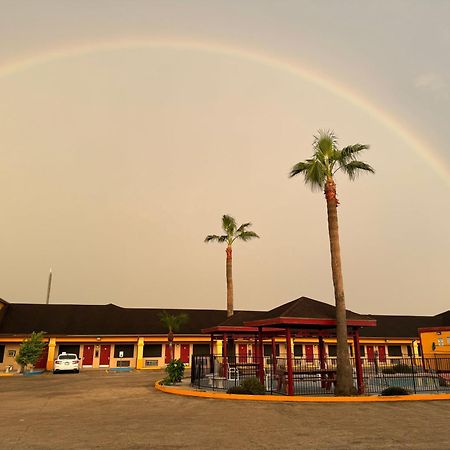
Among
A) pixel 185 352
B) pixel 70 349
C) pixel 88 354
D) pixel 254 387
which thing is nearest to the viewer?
pixel 254 387

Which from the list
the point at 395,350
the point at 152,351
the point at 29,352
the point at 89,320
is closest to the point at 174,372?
the point at 29,352

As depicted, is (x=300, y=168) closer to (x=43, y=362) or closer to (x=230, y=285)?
(x=230, y=285)

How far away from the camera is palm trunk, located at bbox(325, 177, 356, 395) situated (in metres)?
17.6

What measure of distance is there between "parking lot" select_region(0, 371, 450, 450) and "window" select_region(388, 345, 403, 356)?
36.6 meters

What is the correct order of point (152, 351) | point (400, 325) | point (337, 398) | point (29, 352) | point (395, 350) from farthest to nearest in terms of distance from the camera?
point (400, 325) → point (395, 350) → point (152, 351) → point (29, 352) → point (337, 398)

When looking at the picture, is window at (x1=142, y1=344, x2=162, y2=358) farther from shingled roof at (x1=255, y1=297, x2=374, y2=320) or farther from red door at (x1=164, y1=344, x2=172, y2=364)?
shingled roof at (x1=255, y1=297, x2=374, y2=320)

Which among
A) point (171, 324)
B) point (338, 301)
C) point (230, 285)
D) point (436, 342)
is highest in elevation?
point (230, 285)

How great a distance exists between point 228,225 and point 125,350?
17716 mm

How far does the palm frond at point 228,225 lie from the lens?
36062mm

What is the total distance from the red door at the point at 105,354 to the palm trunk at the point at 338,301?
98.6 ft

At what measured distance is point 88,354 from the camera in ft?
136

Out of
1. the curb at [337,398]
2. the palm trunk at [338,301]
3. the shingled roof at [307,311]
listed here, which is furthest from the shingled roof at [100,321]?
the curb at [337,398]

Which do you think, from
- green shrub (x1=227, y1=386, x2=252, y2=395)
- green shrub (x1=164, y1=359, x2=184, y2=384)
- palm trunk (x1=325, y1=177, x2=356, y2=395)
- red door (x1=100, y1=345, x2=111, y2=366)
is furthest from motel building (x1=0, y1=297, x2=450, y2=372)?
palm trunk (x1=325, y1=177, x2=356, y2=395)

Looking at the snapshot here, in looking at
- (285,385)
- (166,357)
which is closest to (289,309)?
(285,385)
